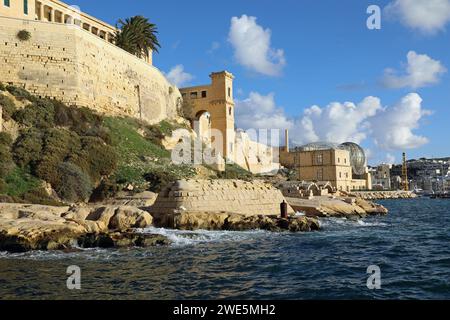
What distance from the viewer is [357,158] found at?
9094 cm

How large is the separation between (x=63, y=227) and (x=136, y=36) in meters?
35.2

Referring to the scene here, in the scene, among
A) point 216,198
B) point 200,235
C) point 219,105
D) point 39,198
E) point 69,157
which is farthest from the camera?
point 219,105

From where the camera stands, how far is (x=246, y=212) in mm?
23219

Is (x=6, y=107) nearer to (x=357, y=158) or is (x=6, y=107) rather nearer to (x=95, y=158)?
(x=95, y=158)

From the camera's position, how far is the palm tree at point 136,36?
46.3 meters

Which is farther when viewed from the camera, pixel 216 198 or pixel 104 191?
pixel 104 191

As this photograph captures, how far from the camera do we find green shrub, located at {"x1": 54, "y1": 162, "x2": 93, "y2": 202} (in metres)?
25.5

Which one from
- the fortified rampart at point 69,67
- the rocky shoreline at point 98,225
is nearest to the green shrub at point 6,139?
the fortified rampart at point 69,67

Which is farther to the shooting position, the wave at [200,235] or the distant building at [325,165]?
the distant building at [325,165]

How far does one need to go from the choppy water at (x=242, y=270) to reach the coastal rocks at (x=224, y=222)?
234 centimetres

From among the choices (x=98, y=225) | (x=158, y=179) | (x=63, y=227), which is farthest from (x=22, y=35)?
(x=63, y=227)
